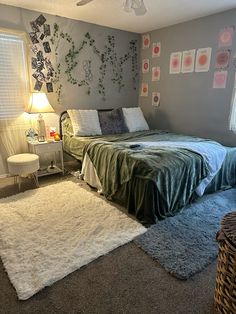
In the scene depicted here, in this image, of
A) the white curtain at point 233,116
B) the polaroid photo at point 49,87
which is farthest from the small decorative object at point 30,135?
the white curtain at point 233,116

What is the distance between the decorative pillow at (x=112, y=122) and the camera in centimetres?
352

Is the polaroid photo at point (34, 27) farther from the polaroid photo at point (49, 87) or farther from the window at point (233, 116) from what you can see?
the window at point (233, 116)

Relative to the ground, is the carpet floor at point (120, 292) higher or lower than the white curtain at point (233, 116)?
lower

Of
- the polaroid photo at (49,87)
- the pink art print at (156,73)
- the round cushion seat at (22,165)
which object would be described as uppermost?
the pink art print at (156,73)

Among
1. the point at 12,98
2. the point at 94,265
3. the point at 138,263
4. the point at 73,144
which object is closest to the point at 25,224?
the point at 94,265

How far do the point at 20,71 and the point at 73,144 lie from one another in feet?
4.16

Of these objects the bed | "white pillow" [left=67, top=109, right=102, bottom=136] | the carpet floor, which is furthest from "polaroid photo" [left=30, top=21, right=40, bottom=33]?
the carpet floor

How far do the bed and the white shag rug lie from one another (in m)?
0.21

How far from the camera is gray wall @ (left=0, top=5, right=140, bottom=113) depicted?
300cm

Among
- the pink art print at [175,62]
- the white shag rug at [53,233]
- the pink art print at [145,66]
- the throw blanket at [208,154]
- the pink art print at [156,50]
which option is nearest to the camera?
the white shag rug at [53,233]

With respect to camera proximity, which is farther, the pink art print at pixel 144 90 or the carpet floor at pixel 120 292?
the pink art print at pixel 144 90

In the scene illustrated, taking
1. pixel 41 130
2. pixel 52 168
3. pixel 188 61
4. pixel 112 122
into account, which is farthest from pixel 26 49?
pixel 188 61

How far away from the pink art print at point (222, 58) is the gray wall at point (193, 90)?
0.07m

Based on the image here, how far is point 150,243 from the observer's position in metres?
1.86
